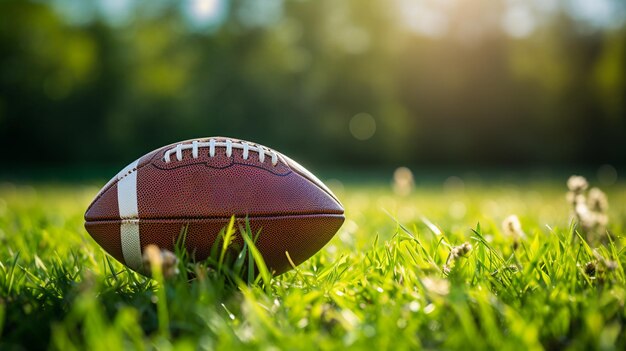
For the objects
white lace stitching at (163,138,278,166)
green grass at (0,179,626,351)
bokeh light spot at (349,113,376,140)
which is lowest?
bokeh light spot at (349,113,376,140)

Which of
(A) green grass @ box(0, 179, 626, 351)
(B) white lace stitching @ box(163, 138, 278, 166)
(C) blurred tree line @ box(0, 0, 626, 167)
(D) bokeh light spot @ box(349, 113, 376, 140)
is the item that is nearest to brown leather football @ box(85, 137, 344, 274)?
(B) white lace stitching @ box(163, 138, 278, 166)

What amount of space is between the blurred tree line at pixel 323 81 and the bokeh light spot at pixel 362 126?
56 mm

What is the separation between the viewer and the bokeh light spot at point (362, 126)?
23.4 metres

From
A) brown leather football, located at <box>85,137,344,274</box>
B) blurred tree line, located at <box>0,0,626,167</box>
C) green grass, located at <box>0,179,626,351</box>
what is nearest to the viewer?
green grass, located at <box>0,179,626,351</box>

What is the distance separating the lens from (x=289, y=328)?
133 centimetres

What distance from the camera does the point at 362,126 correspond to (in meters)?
23.6

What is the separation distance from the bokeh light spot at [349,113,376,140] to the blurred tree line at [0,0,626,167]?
0.06 metres

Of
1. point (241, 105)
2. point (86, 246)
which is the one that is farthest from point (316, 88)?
point (86, 246)

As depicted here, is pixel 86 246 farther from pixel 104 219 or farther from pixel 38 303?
pixel 38 303

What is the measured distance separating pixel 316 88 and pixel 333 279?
21436 millimetres

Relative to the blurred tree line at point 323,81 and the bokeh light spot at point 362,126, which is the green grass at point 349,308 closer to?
the blurred tree line at point 323,81

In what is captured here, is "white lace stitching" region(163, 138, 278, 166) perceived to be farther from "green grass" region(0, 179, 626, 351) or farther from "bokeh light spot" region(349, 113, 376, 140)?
"bokeh light spot" region(349, 113, 376, 140)

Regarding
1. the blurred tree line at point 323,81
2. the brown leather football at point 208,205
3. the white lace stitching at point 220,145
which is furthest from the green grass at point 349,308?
the blurred tree line at point 323,81

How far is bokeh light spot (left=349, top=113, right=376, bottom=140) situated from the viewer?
2342 centimetres
